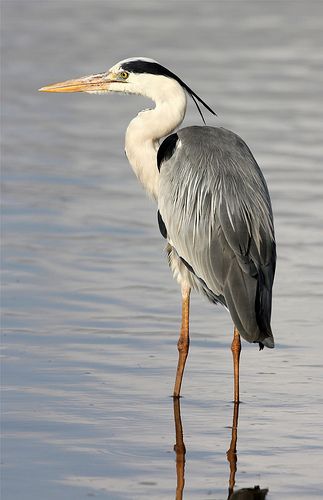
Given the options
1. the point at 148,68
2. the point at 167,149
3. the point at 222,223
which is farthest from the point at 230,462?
the point at 148,68

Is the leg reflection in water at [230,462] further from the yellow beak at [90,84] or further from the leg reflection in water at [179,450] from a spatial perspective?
the yellow beak at [90,84]

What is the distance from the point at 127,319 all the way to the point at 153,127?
4.12 feet

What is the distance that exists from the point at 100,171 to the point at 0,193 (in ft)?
4.37

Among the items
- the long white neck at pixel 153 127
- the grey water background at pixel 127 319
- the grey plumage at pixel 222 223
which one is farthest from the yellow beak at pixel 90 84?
the grey water background at pixel 127 319

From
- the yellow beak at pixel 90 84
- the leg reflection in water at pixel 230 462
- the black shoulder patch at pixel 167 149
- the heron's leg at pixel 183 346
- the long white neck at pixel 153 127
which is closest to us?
the leg reflection in water at pixel 230 462

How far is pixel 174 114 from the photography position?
8.31m

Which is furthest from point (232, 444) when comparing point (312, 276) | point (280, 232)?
point (280, 232)

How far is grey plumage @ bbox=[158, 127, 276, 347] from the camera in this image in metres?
7.24

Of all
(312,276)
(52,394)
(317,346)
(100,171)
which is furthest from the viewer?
(100,171)

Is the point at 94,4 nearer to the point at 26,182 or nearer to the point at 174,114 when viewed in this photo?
the point at 26,182

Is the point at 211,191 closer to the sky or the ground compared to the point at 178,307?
closer to the sky

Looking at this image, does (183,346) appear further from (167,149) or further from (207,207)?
(167,149)

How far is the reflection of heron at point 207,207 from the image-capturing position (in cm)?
728

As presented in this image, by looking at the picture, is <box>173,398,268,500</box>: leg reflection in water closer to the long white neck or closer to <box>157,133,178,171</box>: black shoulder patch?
<box>157,133,178,171</box>: black shoulder patch
